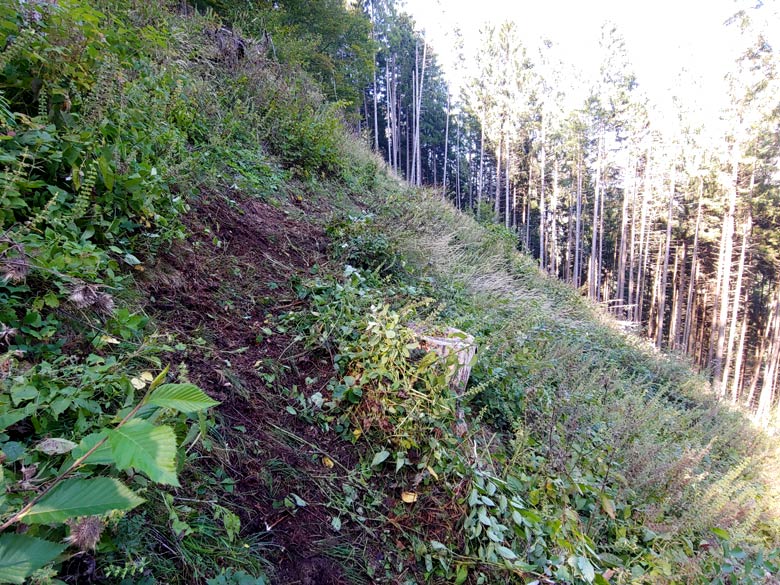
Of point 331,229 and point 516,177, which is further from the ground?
point 516,177

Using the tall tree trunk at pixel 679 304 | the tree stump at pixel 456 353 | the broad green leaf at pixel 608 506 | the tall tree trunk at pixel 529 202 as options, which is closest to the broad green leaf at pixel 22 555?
the tree stump at pixel 456 353

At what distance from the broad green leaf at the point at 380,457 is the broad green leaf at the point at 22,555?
1.54m

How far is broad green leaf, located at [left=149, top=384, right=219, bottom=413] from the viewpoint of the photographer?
68 cm

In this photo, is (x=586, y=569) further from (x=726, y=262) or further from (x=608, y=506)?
(x=726, y=262)

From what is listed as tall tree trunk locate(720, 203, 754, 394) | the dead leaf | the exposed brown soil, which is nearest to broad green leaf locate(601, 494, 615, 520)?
the dead leaf

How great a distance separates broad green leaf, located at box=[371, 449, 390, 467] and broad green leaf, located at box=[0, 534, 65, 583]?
154 cm

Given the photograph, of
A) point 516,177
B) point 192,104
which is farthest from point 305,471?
point 516,177

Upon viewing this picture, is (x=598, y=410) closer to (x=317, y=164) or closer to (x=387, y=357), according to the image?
(x=387, y=357)

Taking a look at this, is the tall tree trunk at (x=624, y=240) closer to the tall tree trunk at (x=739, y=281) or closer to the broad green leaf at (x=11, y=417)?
the tall tree trunk at (x=739, y=281)

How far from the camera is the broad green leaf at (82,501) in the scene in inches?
23.5

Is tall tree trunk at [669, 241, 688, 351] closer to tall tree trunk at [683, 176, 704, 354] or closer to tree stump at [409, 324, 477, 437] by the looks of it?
tall tree trunk at [683, 176, 704, 354]

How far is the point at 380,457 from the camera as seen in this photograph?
6.62 ft

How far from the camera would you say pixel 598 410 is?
3.41 meters

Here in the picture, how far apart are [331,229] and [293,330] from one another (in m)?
1.82
